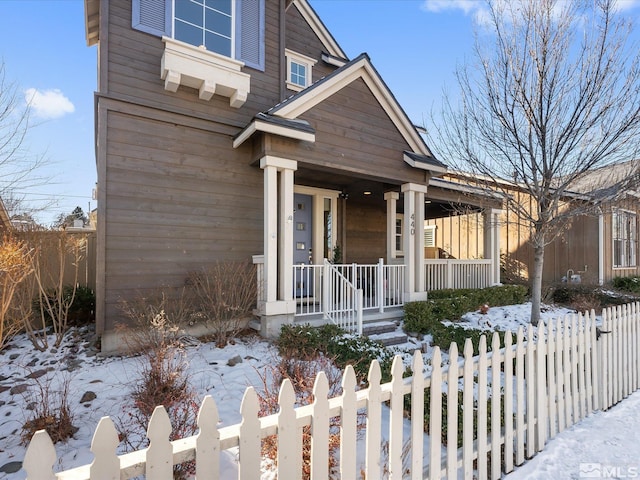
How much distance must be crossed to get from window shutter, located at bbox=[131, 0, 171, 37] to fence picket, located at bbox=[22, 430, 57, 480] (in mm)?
6646

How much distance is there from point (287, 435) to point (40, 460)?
3.18 ft

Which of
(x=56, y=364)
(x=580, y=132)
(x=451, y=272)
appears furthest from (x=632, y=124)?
(x=56, y=364)

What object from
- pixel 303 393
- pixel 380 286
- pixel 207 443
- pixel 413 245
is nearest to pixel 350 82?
pixel 413 245

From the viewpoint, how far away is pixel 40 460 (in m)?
1.16

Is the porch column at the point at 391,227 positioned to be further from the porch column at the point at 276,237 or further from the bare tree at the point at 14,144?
the bare tree at the point at 14,144

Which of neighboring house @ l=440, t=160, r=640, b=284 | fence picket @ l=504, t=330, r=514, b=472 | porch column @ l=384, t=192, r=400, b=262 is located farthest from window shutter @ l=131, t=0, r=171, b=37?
neighboring house @ l=440, t=160, r=640, b=284

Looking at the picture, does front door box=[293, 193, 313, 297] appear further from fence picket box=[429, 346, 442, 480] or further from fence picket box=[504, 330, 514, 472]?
fence picket box=[429, 346, 442, 480]

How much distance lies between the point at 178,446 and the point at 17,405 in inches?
137

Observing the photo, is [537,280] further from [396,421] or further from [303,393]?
[396,421]

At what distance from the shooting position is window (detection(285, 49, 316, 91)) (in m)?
8.70

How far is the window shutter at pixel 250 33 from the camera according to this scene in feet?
21.9

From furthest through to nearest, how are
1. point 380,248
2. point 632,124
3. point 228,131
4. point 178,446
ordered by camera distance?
1. point 380,248
2. point 228,131
3. point 632,124
4. point 178,446

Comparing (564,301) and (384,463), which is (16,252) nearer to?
(384,463)

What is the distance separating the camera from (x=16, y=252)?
412 cm
